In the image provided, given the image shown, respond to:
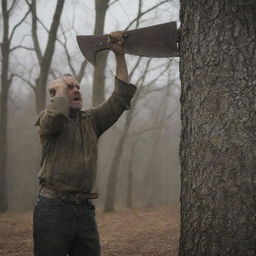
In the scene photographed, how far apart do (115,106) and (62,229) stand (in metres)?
1.31

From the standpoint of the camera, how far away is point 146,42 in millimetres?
3832

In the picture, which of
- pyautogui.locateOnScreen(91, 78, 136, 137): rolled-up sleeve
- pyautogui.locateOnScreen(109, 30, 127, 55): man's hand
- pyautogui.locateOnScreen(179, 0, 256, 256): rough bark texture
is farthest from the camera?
pyautogui.locateOnScreen(91, 78, 136, 137): rolled-up sleeve

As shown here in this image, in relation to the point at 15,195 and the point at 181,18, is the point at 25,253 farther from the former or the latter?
the point at 15,195

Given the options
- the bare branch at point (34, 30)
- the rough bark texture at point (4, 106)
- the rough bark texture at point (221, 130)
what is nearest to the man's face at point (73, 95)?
the rough bark texture at point (221, 130)

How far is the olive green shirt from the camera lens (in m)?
3.71

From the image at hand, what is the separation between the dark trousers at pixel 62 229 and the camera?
3.63 meters

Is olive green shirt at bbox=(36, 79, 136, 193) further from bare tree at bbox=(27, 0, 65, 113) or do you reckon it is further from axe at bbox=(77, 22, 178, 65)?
bare tree at bbox=(27, 0, 65, 113)

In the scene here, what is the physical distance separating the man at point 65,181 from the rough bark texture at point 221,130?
3.30 ft

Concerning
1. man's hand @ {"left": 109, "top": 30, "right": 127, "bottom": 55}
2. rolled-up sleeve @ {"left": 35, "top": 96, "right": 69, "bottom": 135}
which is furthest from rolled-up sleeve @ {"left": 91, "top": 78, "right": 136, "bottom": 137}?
rolled-up sleeve @ {"left": 35, "top": 96, "right": 69, "bottom": 135}

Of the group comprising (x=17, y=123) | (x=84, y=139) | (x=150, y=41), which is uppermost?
(x=17, y=123)

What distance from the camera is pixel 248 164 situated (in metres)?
2.97

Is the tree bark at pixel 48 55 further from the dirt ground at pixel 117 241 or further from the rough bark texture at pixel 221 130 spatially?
the rough bark texture at pixel 221 130

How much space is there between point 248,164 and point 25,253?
6179mm

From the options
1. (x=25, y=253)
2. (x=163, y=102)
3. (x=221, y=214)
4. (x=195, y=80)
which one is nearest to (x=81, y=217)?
(x=221, y=214)
